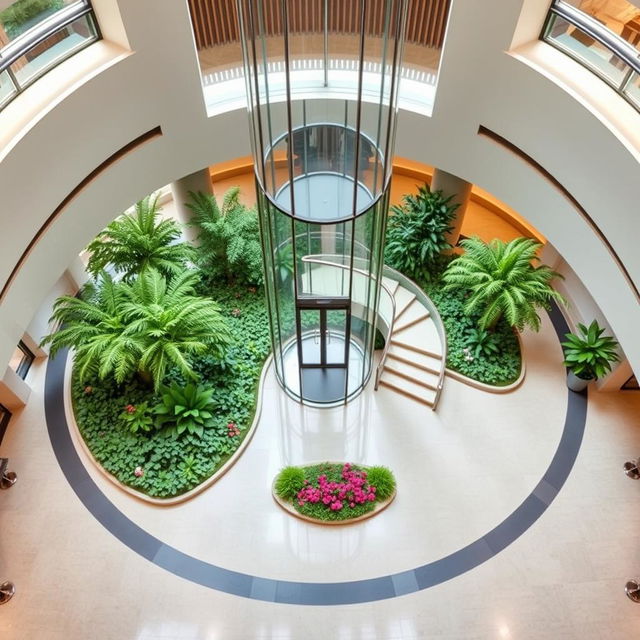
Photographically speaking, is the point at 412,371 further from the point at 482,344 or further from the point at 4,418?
the point at 4,418

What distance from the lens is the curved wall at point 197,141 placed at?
669cm

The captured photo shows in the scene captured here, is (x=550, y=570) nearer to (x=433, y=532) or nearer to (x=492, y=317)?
(x=433, y=532)

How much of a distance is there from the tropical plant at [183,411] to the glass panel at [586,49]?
701cm

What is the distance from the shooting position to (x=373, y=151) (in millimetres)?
6246

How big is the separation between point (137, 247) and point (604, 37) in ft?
24.5

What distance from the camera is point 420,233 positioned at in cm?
1023

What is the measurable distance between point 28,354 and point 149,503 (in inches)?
142

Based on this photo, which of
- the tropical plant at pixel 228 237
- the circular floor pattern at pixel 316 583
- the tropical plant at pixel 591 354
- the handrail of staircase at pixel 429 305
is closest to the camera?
the circular floor pattern at pixel 316 583

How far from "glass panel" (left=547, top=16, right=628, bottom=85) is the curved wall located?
0.28 meters

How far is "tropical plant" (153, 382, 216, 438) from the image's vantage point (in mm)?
8414

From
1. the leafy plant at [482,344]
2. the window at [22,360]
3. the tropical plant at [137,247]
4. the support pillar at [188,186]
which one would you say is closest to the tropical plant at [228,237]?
the support pillar at [188,186]

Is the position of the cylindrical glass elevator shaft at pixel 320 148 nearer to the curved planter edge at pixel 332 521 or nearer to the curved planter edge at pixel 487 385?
the curved planter edge at pixel 487 385

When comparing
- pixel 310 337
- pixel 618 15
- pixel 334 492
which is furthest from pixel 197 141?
pixel 618 15

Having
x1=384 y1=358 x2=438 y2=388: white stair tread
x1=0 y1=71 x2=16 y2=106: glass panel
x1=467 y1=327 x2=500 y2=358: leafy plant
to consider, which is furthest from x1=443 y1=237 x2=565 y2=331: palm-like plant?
x1=0 y1=71 x2=16 y2=106: glass panel
